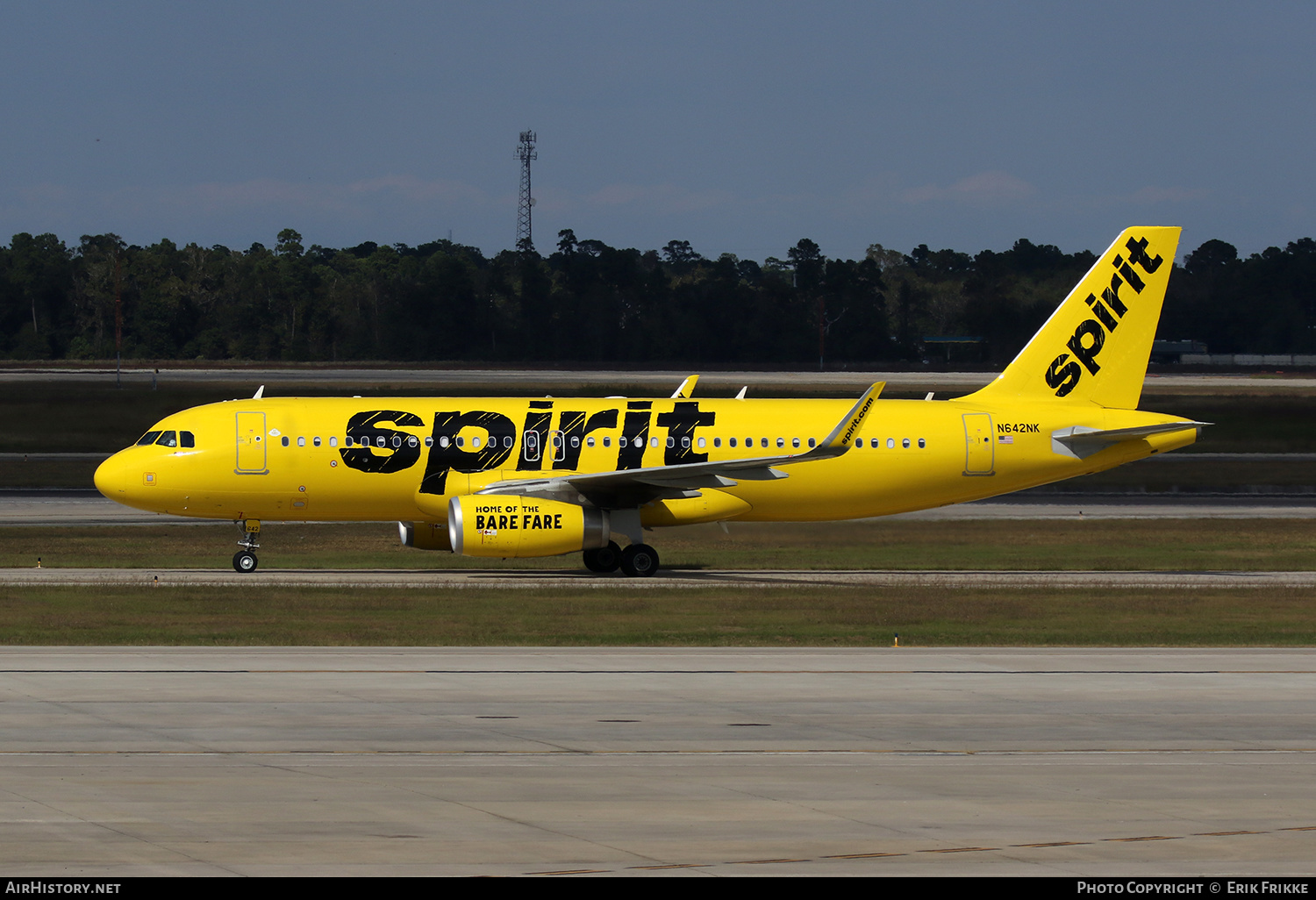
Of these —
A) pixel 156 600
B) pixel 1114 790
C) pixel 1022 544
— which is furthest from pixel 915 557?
pixel 1114 790

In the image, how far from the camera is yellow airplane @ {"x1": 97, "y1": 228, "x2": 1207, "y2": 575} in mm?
37938

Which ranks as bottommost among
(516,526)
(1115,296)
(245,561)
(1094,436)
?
(245,561)

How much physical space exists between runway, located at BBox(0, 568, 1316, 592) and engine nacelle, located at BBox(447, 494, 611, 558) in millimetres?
834

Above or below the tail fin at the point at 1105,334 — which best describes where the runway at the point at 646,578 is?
below

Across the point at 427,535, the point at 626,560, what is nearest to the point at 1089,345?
the point at 626,560

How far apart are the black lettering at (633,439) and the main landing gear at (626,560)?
6.67 feet

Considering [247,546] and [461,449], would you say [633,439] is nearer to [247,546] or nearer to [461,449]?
[461,449]

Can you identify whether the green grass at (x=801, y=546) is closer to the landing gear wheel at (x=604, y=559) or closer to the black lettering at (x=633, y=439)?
the landing gear wheel at (x=604, y=559)

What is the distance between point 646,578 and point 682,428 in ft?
13.6

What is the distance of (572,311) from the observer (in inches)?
6732

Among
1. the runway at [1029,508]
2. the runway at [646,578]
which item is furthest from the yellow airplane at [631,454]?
the runway at [1029,508]

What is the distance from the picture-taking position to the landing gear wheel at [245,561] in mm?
37531

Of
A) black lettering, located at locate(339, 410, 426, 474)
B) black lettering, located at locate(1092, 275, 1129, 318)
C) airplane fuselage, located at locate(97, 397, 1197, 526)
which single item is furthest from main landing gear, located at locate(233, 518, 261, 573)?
black lettering, located at locate(1092, 275, 1129, 318)

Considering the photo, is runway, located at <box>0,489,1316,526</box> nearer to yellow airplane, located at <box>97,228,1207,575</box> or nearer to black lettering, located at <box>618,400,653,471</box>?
yellow airplane, located at <box>97,228,1207,575</box>
